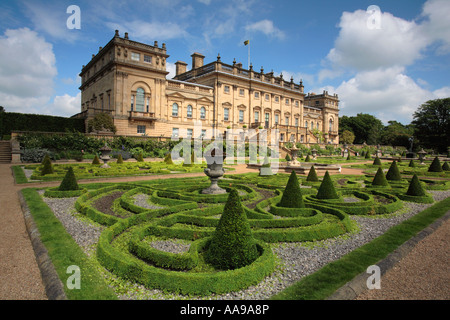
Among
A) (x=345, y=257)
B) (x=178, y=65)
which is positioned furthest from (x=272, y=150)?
(x=345, y=257)

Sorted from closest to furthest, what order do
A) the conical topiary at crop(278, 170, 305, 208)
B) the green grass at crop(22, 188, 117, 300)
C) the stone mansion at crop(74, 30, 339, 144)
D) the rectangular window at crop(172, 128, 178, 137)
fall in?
the green grass at crop(22, 188, 117, 300) → the conical topiary at crop(278, 170, 305, 208) → the stone mansion at crop(74, 30, 339, 144) → the rectangular window at crop(172, 128, 178, 137)

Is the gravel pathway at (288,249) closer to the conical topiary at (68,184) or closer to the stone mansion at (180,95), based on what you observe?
the conical topiary at (68,184)

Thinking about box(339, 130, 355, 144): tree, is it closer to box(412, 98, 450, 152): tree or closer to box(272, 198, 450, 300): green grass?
box(412, 98, 450, 152): tree

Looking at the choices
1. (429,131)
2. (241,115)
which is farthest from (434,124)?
(241,115)

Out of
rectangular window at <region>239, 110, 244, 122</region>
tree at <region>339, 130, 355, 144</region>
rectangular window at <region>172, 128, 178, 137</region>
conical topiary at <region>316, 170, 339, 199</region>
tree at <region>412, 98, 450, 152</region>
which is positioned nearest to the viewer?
conical topiary at <region>316, 170, 339, 199</region>

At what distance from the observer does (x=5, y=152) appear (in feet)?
67.7

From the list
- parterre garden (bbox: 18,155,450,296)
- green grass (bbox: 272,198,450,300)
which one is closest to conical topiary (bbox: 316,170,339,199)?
parterre garden (bbox: 18,155,450,296)

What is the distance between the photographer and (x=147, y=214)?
20.7ft

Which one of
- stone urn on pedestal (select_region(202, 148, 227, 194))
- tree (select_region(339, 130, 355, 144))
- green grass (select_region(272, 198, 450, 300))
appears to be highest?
tree (select_region(339, 130, 355, 144))

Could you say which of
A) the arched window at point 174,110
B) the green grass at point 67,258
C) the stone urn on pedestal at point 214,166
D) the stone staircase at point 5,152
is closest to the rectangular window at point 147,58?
the arched window at point 174,110

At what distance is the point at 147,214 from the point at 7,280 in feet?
9.56

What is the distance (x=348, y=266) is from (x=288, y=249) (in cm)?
112

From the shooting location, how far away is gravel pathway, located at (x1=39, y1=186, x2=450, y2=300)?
11.1 ft

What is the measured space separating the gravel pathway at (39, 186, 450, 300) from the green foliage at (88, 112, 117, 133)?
2059 centimetres
